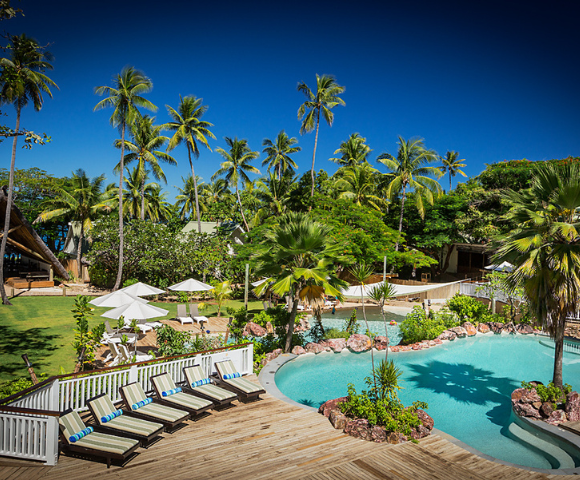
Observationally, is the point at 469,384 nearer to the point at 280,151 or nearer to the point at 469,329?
the point at 469,329

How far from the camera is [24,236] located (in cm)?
2389

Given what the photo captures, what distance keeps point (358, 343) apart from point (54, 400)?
32.6 ft

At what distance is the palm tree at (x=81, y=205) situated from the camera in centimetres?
3278

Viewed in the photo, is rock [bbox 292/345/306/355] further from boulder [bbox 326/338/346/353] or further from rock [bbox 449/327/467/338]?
rock [bbox 449/327/467/338]

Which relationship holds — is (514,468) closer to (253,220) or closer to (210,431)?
(210,431)

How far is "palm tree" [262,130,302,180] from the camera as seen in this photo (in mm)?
36562

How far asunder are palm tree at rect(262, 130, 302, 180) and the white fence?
2902cm

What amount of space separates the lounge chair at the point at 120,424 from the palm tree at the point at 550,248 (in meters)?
8.30

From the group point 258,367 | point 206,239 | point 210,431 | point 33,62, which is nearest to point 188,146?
point 206,239

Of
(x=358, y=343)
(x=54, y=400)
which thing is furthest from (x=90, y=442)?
(x=358, y=343)

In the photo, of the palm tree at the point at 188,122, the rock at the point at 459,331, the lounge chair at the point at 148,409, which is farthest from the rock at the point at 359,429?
the palm tree at the point at 188,122

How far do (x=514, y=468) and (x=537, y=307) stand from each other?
13.5 feet

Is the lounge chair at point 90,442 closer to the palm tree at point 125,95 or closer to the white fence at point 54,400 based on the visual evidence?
the white fence at point 54,400

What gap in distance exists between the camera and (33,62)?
17.3 metres
